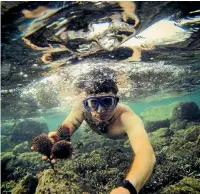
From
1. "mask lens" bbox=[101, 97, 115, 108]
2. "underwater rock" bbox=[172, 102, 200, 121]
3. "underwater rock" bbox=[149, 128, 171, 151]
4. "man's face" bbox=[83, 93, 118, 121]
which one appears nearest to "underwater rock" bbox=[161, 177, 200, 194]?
"man's face" bbox=[83, 93, 118, 121]

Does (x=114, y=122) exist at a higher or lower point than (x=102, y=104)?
lower

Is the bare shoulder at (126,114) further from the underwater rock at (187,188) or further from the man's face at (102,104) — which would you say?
the underwater rock at (187,188)

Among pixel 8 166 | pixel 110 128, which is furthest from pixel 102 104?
pixel 8 166

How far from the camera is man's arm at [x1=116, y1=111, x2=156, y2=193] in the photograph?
133 inches

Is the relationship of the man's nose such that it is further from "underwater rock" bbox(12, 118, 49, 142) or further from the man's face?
"underwater rock" bbox(12, 118, 49, 142)

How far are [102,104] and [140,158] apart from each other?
2.92 meters

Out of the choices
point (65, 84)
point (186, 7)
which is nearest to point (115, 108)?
point (186, 7)

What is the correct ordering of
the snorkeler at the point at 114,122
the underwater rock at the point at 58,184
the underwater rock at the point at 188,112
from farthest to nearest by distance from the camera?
the underwater rock at the point at 188,112 < the underwater rock at the point at 58,184 < the snorkeler at the point at 114,122

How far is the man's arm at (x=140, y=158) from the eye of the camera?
339 cm

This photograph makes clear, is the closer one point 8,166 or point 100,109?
point 100,109

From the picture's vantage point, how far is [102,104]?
655cm

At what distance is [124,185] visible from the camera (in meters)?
3.16

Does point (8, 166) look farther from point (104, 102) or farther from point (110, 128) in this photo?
point (104, 102)

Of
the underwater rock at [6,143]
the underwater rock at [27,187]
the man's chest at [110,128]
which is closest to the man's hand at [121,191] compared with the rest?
the man's chest at [110,128]
